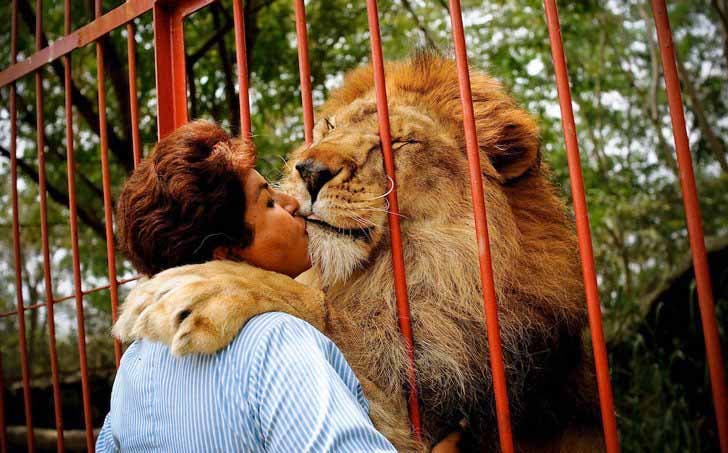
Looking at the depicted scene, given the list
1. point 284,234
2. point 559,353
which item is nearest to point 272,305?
point 284,234

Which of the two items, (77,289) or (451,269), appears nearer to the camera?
(451,269)

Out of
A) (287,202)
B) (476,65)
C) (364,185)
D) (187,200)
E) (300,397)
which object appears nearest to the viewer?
(300,397)

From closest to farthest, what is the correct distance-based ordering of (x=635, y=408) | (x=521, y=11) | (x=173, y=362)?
(x=173, y=362) → (x=635, y=408) → (x=521, y=11)

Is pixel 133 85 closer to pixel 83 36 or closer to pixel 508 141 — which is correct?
pixel 83 36

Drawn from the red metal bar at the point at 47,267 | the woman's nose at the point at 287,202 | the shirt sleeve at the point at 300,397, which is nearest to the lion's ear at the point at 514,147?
the woman's nose at the point at 287,202

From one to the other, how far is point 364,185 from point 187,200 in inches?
22.6

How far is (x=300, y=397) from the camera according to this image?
1.04 metres

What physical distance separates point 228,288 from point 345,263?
0.57 metres

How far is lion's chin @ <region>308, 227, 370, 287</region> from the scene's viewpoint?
181 cm

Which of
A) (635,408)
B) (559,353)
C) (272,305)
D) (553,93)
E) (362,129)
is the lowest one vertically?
(635,408)

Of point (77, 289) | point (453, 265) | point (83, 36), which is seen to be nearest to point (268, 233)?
point (453, 265)

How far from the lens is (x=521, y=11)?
530 cm

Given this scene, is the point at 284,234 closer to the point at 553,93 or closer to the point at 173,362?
the point at 173,362

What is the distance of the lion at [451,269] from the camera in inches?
68.0
